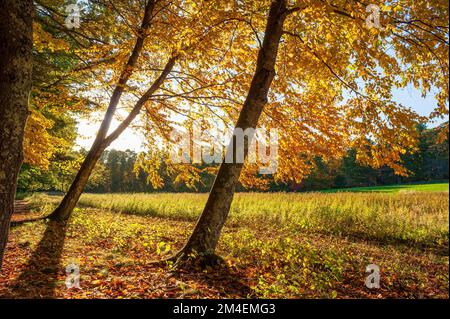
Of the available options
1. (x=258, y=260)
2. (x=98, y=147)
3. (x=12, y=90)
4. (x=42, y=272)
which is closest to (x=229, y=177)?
(x=258, y=260)

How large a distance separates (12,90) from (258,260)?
169 inches

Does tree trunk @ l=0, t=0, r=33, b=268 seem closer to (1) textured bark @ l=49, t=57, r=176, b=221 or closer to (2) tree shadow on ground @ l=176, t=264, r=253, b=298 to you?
(2) tree shadow on ground @ l=176, t=264, r=253, b=298

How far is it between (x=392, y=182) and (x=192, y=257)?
66.2 meters

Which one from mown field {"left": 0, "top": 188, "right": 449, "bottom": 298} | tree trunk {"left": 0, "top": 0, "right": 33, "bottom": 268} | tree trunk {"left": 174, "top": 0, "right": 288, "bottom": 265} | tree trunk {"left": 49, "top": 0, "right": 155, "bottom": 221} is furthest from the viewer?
tree trunk {"left": 49, "top": 0, "right": 155, "bottom": 221}

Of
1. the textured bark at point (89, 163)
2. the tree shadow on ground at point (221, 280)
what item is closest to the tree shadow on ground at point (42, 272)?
the tree shadow on ground at point (221, 280)

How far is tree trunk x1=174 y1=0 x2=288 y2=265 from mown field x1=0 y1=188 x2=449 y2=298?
42cm

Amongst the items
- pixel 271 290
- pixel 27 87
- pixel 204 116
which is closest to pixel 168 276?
pixel 271 290

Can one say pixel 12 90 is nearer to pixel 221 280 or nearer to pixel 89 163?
pixel 221 280

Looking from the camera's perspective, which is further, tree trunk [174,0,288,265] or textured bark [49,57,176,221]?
Answer: textured bark [49,57,176,221]

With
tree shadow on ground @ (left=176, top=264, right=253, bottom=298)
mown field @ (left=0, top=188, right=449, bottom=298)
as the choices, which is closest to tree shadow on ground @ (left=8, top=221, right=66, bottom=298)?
mown field @ (left=0, top=188, right=449, bottom=298)

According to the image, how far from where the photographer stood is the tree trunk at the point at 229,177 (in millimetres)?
4797

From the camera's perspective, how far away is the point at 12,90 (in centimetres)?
318

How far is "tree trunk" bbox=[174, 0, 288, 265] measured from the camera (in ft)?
15.7
